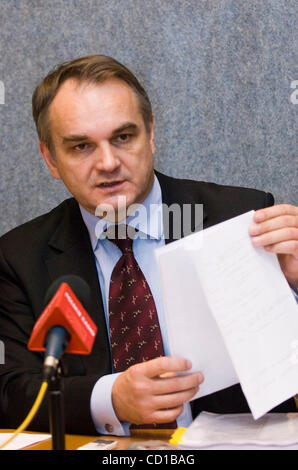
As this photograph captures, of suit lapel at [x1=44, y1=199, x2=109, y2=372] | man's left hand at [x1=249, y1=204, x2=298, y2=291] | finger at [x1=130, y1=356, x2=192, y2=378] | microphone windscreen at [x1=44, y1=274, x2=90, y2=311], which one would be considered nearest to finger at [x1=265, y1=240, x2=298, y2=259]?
man's left hand at [x1=249, y1=204, x2=298, y2=291]

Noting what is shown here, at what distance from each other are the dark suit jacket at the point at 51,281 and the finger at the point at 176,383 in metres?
0.18

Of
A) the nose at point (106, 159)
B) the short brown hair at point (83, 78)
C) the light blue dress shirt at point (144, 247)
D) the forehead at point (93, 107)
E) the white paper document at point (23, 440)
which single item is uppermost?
the short brown hair at point (83, 78)

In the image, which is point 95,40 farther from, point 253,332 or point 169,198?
point 253,332

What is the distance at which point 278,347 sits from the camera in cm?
88

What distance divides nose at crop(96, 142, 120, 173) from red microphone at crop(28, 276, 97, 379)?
0.54 m

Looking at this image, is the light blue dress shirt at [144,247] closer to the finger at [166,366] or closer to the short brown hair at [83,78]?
the short brown hair at [83,78]

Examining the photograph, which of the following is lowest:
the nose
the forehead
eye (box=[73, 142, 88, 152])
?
the nose

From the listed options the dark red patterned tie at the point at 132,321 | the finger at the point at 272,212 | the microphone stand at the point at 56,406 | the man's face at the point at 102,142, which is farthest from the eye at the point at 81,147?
the microphone stand at the point at 56,406

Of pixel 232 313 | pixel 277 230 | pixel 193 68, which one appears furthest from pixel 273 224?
pixel 193 68

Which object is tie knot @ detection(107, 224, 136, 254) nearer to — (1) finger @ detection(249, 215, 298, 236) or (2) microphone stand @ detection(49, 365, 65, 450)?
(1) finger @ detection(249, 215, 298, 236)

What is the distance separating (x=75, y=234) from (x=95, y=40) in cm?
63

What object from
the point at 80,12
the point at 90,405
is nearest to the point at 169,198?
the point at 90,405

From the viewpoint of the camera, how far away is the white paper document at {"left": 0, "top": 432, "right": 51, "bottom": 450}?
971mm

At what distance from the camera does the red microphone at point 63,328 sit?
663mm
